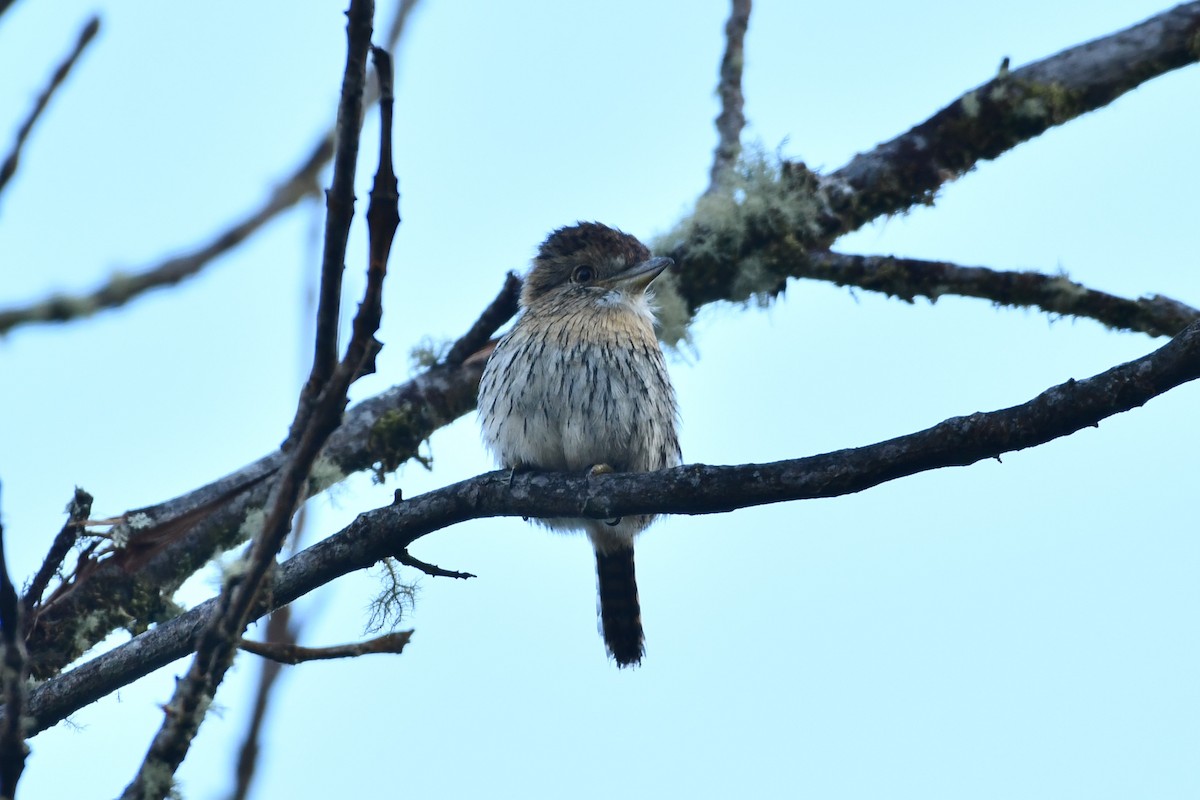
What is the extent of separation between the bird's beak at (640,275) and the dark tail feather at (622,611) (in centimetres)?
109

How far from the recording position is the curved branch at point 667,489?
278 centimetres

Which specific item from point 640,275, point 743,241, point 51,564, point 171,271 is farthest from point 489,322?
point 171,271

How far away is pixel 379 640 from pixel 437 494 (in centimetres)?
136

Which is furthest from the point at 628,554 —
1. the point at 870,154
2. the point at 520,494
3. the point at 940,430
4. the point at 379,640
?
the point at 379,640

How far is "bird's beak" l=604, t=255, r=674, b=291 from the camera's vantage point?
5.28 meters

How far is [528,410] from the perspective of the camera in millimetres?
4758

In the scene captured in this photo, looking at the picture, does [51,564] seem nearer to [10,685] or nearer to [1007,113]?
[10,685]

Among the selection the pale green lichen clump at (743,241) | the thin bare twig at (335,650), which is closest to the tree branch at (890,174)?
the pale green lichen clump at (743,241)

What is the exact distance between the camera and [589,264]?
18.3 ft

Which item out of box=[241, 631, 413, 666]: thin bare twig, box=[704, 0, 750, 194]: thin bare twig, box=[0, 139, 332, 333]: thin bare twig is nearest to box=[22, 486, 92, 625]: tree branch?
box=[241, 631, 413, 666]: thin bare twig

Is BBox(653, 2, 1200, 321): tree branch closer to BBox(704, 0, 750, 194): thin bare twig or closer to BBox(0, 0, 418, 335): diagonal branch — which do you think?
BBox(704, 0, 750, 194): thin bare twig

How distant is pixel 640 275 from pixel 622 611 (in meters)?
1.40

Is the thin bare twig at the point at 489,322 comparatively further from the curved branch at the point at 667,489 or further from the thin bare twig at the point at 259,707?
the thin bare twig at the point at 259,707

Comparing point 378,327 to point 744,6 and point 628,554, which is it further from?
point 744,6
